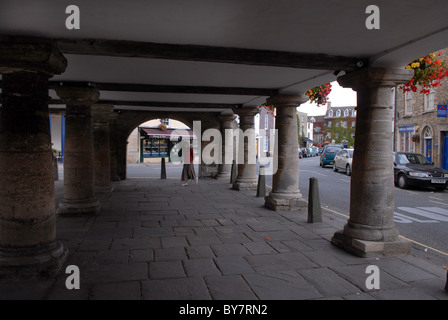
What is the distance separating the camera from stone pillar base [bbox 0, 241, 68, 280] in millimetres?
3687

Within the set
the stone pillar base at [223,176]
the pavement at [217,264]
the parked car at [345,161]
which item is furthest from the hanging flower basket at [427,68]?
the parked car at [345,161]

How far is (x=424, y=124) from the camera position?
18641 mm

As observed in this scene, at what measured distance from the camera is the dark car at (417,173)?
457 inches

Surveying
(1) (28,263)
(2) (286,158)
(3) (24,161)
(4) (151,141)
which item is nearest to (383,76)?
(2) (286,158)

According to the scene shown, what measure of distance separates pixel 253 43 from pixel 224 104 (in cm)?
719

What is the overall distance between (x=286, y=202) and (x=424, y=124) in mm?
14859

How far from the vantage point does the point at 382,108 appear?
4.66m

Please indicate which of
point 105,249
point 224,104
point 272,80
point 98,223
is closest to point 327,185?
point 224,104

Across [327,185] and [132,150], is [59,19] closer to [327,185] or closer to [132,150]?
[327,185]

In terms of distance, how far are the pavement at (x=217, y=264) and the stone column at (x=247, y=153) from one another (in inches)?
157

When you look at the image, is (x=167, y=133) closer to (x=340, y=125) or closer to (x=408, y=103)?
(x=408, y=103)

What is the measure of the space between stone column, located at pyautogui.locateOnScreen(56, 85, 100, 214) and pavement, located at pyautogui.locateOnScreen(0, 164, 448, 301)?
386 mm

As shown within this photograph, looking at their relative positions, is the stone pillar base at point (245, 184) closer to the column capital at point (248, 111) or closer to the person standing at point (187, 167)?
the person standing at point (187, 167)

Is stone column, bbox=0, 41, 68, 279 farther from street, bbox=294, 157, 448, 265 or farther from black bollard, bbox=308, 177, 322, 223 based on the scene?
street, bbox=294, 157, 448, 265
